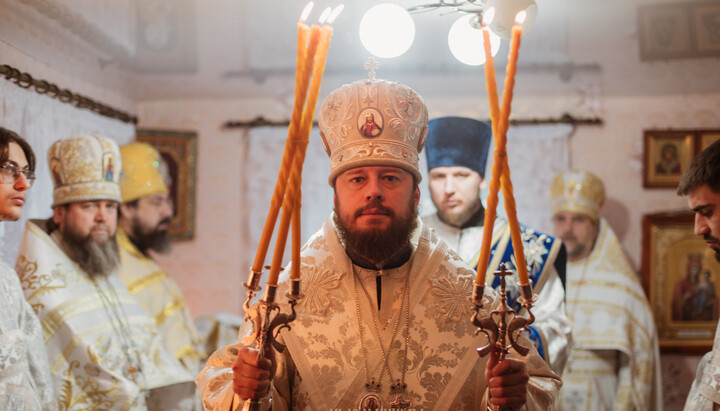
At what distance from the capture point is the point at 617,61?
261 inches

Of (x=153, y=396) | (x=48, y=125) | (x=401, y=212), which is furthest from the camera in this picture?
(x=48, y=125)

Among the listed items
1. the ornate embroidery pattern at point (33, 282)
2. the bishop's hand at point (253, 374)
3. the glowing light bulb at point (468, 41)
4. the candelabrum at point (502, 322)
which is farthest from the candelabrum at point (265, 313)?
the ornate embroidery pattern at point (33, 282)

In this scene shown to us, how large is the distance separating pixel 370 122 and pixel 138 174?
3.96 metres

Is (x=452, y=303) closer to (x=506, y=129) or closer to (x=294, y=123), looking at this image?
(x=506, y=129)

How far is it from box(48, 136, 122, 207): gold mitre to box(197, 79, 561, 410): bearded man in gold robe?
2.27 m

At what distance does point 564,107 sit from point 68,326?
504cm

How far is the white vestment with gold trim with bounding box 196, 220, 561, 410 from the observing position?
266 cm

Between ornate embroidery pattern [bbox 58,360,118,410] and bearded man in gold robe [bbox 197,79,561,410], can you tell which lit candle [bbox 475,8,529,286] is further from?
ornate embroidery pattern [bbox 58,360,118,410]

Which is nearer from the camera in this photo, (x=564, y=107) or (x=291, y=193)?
(x=291, y=193)

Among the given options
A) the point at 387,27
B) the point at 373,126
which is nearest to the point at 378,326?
the point at 373,126

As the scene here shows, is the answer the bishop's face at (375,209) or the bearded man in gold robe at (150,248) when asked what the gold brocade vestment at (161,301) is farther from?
the bishop's face at (375,209)

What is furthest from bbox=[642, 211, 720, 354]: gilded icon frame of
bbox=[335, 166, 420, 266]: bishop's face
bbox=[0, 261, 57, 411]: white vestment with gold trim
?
bbox=[0, 261, 57, 411]: white vestment with gold trim

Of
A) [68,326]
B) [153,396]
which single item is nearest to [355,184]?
[68,326]

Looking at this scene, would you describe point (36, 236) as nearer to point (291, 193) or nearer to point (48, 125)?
point (48, 125)
